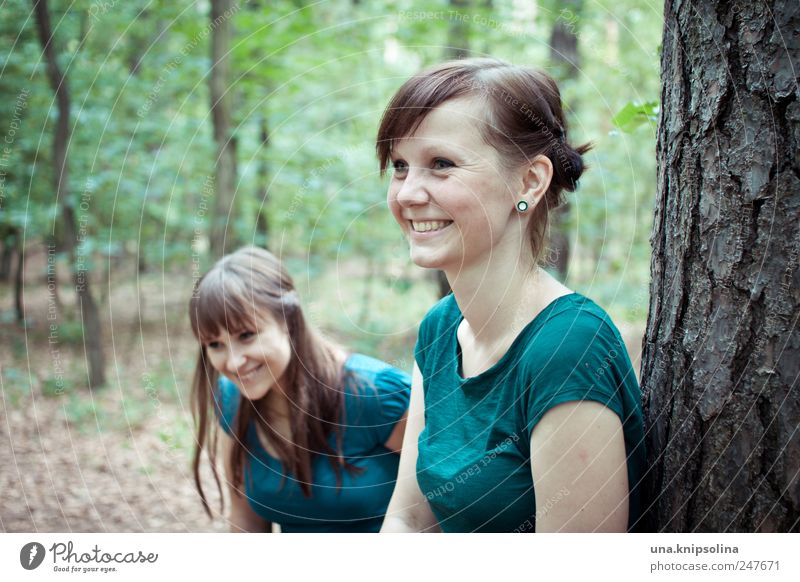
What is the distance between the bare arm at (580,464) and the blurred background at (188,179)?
226 centimetres

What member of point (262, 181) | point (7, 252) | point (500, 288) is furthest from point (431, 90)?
point (7, 252)

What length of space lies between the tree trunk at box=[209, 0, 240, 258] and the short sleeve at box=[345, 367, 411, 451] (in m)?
2.99

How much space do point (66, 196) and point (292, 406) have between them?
3449mm

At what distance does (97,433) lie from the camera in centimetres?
421

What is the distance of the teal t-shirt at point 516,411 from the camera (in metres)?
1.01

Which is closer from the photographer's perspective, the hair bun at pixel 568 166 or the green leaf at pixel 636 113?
the hair bun at pixel 568 166

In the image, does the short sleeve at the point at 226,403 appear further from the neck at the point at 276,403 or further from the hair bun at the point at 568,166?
the hair bun at the point at 568,166

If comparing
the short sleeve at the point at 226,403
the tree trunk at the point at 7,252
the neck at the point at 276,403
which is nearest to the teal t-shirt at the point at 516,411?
the neck at the point at 276,403

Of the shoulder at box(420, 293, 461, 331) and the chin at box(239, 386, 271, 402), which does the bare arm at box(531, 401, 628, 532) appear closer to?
the shoulder at box(420, 293, 461, 331)

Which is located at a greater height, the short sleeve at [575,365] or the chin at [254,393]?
the short sleeve at [575,365]

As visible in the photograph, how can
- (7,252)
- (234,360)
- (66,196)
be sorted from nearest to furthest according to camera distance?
(234,360)
(66,196)
(7,252)

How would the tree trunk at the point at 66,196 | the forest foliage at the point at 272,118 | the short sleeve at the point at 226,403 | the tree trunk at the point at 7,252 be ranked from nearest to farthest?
1. the short sleeve at the point at 226,403
2. the tree trunk at the point at 66,196
3. the forest foliage at the point at 272,118
4. the tree trunk at the point at 7,252

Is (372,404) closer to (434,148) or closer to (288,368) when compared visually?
(288,368)

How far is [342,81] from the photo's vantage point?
5895 mm
